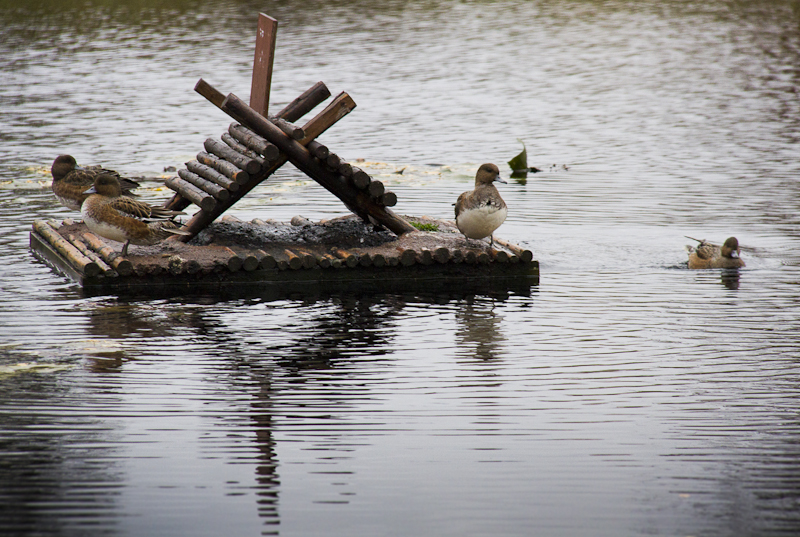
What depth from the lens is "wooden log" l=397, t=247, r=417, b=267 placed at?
32.8 feet

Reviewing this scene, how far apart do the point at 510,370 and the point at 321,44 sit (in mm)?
25733

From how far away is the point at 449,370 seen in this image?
7352 millimetres

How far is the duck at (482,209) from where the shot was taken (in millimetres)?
9943

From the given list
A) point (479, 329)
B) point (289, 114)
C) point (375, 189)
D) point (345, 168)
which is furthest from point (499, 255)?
point (289, 114)

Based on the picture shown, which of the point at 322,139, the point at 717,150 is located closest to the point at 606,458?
the point at 717,150

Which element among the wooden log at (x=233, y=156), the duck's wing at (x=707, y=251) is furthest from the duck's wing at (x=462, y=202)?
the duck's wing at (x=707, y=251)

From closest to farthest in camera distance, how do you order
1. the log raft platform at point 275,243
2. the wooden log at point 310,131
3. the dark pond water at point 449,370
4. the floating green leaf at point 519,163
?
the dark pond water at point 449,370
the log raft platform at point 275,243
the wooden log at point 310,131
the floating green leaf at point 519,163

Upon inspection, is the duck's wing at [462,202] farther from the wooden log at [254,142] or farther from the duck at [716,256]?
the duck at [716,256]

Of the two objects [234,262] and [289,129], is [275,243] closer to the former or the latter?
[234,262]

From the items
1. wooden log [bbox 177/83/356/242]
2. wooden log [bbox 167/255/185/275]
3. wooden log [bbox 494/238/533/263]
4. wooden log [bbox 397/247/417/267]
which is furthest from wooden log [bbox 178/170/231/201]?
wooden log [bbox 494/238/533/263]

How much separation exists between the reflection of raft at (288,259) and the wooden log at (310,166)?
8.5 inches

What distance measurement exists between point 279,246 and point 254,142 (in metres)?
1.10

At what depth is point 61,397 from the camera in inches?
261

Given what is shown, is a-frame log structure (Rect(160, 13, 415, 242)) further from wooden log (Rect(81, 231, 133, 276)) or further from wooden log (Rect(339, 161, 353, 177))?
wooden log (Rect(81, 231, 133, 276))
